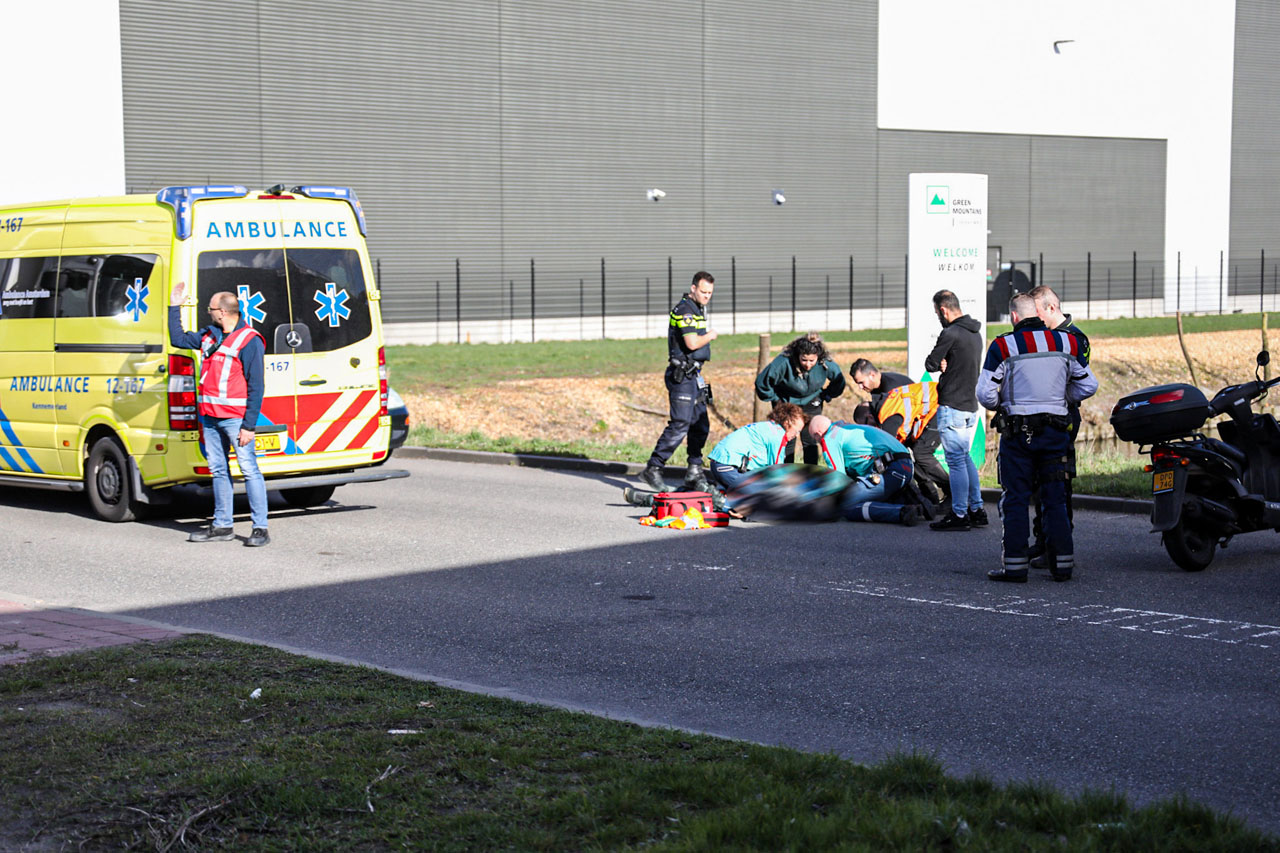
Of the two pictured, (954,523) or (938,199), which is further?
(938,199)

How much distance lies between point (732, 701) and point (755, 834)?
2216 millimetres

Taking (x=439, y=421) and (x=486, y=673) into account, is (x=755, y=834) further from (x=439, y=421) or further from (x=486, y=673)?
(x=439, y=421)

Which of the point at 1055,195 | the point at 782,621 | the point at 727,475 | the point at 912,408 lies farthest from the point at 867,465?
the point at 1055,195

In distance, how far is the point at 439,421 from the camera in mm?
21969

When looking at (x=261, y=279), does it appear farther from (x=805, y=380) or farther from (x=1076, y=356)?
(x=1076, y=356)

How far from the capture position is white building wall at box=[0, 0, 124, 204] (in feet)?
109

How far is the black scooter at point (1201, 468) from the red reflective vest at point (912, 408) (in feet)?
9.54

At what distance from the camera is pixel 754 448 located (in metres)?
13.2

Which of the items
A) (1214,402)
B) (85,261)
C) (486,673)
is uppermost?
(85,261)

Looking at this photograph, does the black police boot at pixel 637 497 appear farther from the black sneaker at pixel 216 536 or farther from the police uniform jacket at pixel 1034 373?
the police uniform jacket at pixel 1034 373

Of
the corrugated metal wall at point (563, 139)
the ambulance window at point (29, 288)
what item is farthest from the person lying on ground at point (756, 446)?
the corrugated metal wall at point (563, 139)

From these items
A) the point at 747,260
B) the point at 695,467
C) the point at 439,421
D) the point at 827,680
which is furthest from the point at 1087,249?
the point at 827,680

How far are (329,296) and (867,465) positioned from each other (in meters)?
4.79

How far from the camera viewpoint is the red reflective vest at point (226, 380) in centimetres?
1153
